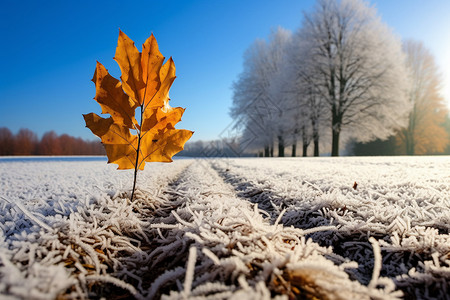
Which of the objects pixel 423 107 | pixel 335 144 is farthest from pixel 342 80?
pixel 423 107

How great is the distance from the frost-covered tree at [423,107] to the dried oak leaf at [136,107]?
2319 cm

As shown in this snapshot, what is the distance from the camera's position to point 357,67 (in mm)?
12594

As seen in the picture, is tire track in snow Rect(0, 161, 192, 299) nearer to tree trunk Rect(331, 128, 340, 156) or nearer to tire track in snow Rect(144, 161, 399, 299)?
tire track in snow Rect(144, 161, 399, 299)

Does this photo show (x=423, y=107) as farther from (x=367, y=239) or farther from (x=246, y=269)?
(x=246, y=269)

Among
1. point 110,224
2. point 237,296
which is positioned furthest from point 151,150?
point 237,296

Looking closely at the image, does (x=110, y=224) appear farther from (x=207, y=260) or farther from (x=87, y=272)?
(x=207, y=260)

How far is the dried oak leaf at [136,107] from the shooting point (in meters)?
1.33

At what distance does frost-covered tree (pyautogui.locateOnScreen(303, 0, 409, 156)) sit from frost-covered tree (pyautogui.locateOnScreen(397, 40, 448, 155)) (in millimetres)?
8224

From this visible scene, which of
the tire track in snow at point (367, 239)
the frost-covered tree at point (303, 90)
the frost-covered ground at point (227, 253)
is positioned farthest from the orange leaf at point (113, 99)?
the frost-covered tree at point (303, 90)

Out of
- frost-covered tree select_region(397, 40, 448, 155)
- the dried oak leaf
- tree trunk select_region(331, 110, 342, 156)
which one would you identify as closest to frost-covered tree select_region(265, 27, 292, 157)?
tree trunk select_region(331, 110, 342, 156)

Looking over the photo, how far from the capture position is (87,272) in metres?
0.77

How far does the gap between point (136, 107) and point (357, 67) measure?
14742mm

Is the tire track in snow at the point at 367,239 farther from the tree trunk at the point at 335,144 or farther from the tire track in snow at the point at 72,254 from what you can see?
the tree trunk at the point at 335,144

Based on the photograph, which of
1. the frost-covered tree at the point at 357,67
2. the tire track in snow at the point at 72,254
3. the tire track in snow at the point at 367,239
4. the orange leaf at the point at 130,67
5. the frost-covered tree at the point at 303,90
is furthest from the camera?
the frost-covered tree at the point at 303,90
